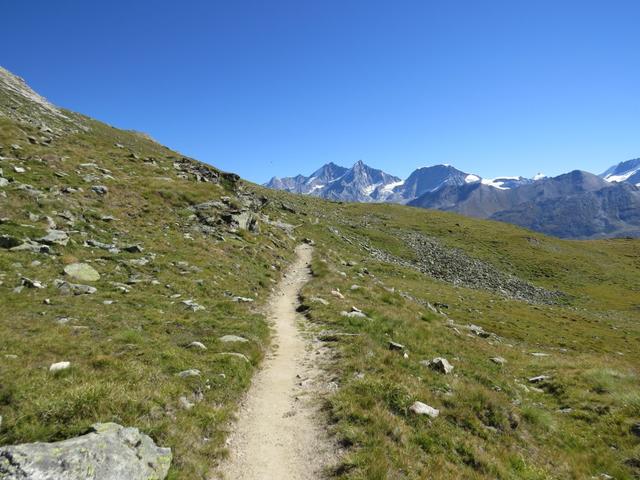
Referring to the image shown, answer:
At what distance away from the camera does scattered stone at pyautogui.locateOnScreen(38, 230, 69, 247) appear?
23203mm

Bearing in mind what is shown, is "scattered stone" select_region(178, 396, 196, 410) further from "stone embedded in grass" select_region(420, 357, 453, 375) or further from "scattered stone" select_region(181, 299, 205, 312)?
"stone embedded in grass" select_region(420, 357, 453, 375)

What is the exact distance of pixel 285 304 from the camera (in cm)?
2755

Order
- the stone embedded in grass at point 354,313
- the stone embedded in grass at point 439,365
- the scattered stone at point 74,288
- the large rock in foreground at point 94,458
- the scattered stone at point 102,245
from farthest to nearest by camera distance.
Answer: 1. the scattered stone at point 102,245
2. the stone embedded in grass at point 354,313
3. the scattered stone at point 74,288
4. the stone embedded in grass at point 439,365
5. the large rock in foreground at point 94,458

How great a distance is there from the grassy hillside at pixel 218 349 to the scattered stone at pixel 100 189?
18 cm

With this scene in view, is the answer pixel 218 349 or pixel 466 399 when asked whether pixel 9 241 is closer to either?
pixel 218 349

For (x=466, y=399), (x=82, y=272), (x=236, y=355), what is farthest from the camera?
(x=82, y=272)

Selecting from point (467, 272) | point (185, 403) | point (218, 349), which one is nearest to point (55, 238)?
point (218, 349)

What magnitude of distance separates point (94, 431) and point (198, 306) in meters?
12.4

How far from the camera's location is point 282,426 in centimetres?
1193

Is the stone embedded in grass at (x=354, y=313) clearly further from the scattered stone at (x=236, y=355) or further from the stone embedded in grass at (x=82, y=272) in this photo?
the stone embedded in grass at (x=82, y=272)

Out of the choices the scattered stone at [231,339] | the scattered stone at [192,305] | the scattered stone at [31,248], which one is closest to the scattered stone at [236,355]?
the scattered stone at [231,339]

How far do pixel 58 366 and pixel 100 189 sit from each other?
2978 centimetres

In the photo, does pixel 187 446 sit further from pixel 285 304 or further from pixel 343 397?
pixel 285 304

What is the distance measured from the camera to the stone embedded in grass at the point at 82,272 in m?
20.6
